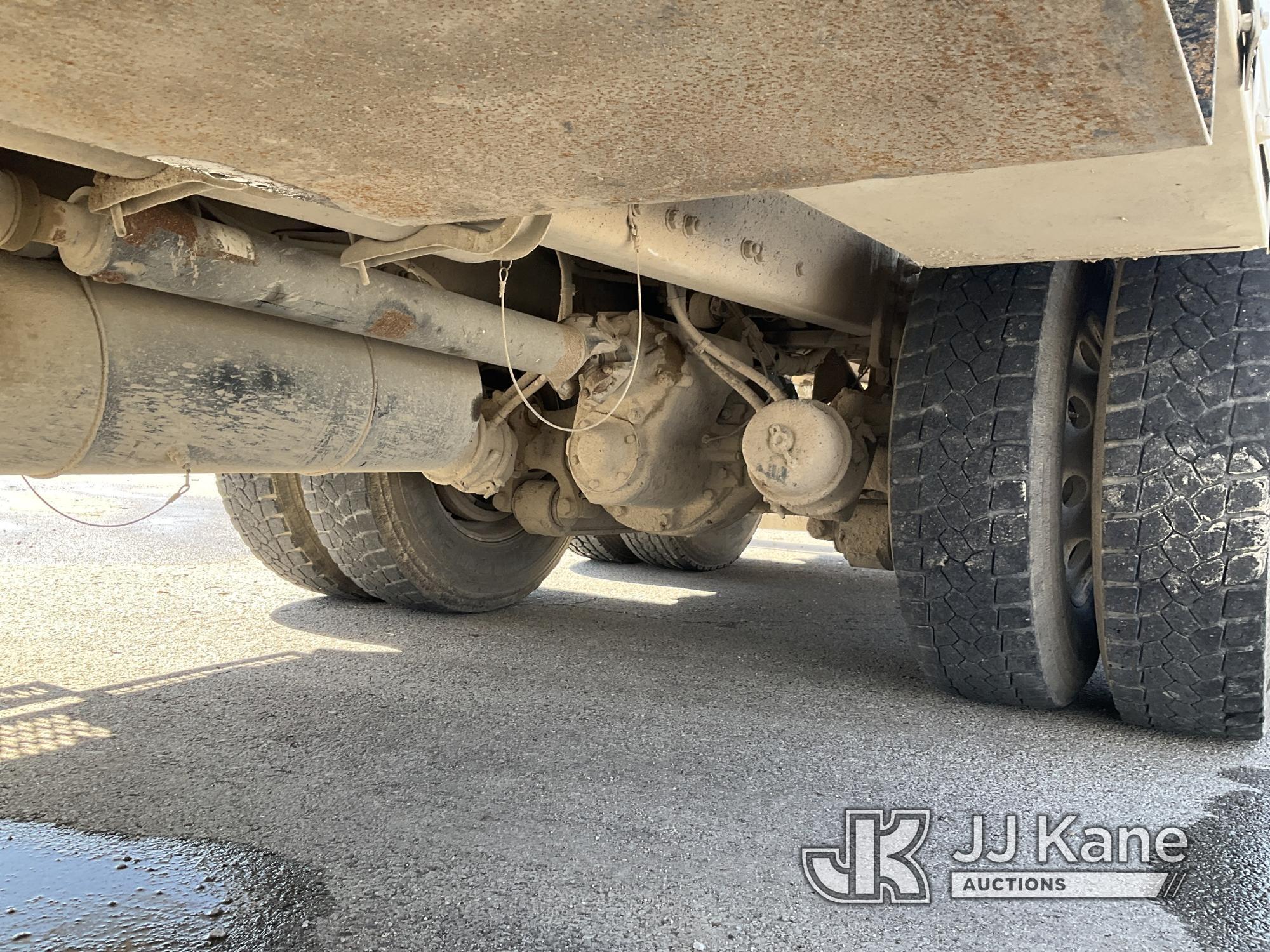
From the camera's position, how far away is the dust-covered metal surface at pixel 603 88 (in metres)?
0.72

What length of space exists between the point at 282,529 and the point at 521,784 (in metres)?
1.98

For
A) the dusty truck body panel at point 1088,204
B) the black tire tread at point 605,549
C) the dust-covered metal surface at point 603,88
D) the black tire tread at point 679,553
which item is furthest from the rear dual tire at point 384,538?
the dust-covered metal surface at point 603,88

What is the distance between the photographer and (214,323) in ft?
5.82

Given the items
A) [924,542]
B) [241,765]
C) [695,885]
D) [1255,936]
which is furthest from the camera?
[924,542]

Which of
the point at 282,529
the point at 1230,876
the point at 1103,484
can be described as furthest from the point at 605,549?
the point at 1230,876

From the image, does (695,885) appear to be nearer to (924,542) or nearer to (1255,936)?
(1255,936)

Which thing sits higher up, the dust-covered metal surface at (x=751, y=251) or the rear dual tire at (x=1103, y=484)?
the dust-covered metal surface at (x=751, y=251)

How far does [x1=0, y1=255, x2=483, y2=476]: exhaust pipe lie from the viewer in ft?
4.98

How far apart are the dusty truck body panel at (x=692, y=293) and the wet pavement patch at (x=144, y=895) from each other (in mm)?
684

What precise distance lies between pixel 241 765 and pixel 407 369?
942 millimetres

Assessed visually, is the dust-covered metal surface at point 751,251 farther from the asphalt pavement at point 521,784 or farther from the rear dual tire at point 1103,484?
the asphalt pavement at point 521,784

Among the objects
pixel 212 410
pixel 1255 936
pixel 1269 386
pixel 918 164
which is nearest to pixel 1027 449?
pixel 1269 386

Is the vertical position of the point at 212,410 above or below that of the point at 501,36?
below

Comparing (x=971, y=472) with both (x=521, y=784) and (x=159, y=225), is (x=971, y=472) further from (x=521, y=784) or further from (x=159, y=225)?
(x=159, y=225)
